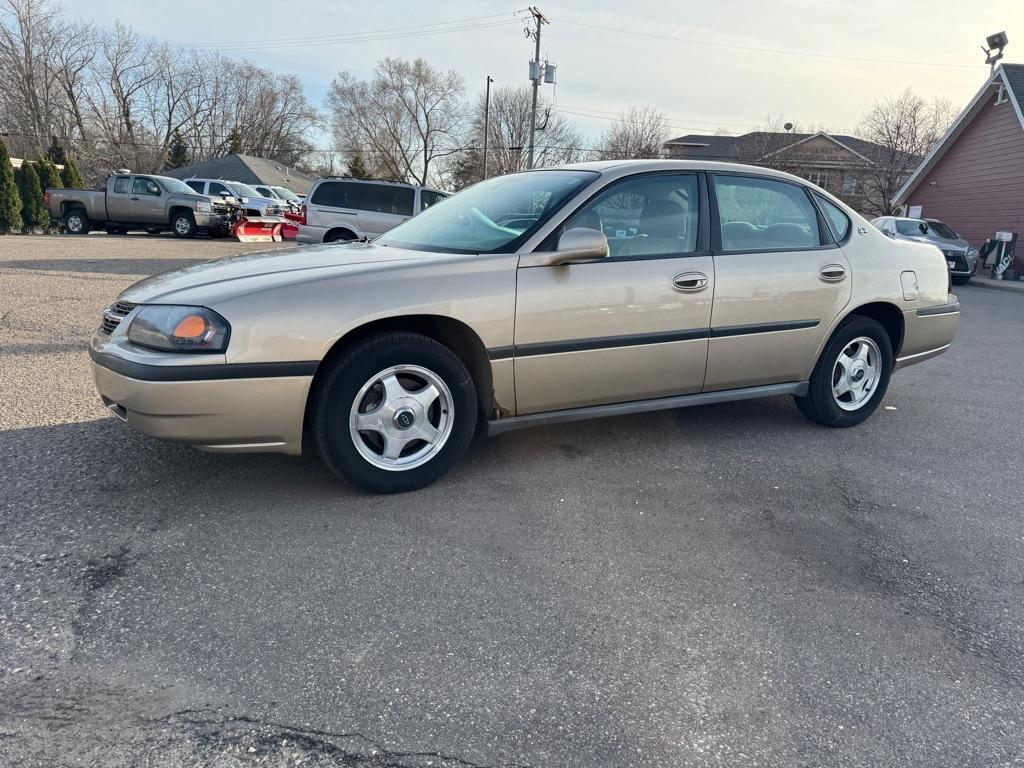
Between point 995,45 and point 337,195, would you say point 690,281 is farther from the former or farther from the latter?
point 995,45

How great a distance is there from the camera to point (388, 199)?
14.3 meters

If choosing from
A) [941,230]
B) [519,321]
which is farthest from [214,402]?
[941,230]

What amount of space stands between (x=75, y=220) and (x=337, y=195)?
12176 millimetres

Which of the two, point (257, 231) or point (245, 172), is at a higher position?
point (245, 172)

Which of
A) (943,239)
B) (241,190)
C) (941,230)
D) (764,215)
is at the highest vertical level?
(241,190)

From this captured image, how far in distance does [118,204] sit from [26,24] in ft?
136

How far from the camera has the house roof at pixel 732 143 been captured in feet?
137

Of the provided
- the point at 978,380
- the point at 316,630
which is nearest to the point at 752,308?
the point at 316,630

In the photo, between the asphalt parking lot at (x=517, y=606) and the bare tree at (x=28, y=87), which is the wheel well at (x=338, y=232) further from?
the bare tree at (x=28, y=87)

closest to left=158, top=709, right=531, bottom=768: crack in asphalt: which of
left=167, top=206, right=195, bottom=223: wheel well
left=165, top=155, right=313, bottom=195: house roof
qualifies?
left=167, top=206, right=195, bottom=223: wheel well

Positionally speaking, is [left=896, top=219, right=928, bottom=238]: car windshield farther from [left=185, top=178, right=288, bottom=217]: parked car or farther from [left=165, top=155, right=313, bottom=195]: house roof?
[left=165, top=155, right=313, bottom=195]: house roof

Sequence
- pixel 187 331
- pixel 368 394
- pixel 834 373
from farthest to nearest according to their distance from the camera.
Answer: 1. pixel 834 373
2. pixel 368 394
3. pixel 187 331

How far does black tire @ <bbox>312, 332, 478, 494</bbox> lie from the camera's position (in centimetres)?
316

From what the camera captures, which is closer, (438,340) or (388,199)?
(438,340)
